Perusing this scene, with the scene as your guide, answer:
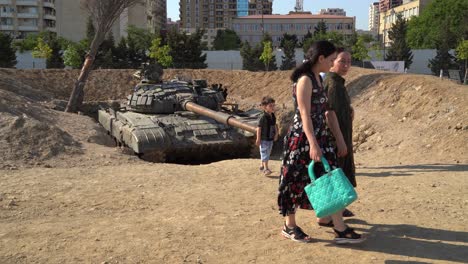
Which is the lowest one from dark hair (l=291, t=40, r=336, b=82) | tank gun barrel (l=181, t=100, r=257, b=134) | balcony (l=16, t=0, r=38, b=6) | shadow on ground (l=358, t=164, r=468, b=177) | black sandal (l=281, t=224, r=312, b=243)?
shadow on ground (l=358, t=164, r=468, b=177)

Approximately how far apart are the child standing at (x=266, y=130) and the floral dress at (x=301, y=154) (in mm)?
3788

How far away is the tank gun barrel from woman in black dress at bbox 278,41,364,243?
19.5ft

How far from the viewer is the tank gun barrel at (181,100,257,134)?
1075cm

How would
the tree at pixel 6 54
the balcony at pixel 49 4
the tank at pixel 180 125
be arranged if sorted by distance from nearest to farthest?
1. the tank at pixel 180 125
2. the tree at pixel 6 54
3. the balcony at pixel 49 4

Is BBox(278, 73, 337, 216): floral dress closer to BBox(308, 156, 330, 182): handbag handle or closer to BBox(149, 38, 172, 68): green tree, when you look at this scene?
BBox(308, 156, 330, 182): handbag handle

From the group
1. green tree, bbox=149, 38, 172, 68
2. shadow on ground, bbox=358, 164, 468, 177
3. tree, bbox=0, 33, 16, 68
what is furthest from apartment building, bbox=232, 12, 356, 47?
shadow on ground, bbox=358, 164, 468, 177

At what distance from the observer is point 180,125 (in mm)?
12703

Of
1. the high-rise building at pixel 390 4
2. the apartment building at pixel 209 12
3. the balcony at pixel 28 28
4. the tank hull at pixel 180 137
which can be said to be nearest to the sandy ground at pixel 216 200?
the tank hull at pixel 180 137

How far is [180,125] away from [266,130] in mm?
4569

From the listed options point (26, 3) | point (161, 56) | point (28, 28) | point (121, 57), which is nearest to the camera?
point (161, 56)

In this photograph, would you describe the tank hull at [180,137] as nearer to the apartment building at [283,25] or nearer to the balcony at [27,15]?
the balcony at [27,15]

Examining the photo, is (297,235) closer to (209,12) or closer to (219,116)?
(219,116)

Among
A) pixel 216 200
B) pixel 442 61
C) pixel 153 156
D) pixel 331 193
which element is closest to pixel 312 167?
pixel 331 193

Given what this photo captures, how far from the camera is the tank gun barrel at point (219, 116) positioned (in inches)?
423
